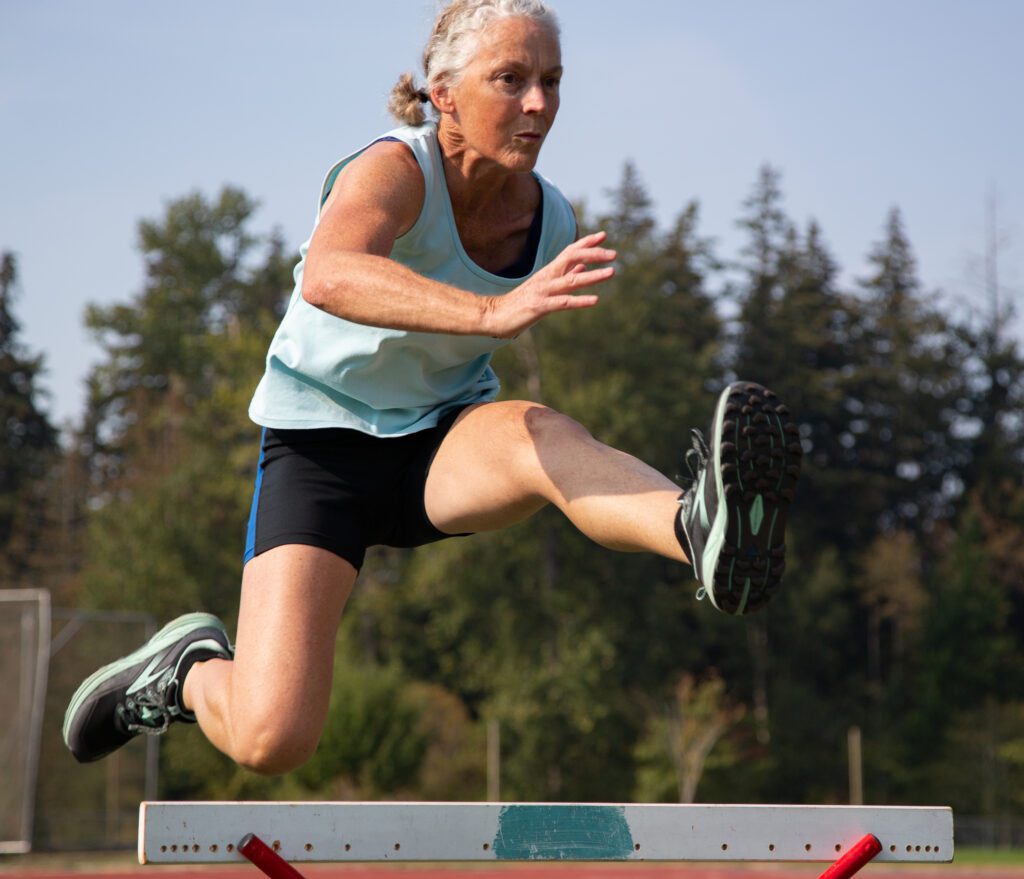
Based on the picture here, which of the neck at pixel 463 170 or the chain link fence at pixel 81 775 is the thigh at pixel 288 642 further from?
the chain link fence at pixel 81 775

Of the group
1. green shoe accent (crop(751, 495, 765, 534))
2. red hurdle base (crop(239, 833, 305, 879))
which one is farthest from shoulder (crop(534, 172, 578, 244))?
red hurdle base (crop(239, 833, 305, 879))

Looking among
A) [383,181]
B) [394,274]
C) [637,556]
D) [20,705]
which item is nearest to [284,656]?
[394,274]

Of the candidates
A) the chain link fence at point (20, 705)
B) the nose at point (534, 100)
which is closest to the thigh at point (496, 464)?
the nose at point (534, 100)

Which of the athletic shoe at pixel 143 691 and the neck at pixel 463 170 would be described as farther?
the athletic shoe at pixel 143 691

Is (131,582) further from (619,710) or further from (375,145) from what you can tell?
(375,145)

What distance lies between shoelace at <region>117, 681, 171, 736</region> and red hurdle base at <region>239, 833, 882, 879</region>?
1306 mm

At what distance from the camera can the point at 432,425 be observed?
13.7ft

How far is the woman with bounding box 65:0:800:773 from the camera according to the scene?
323cm

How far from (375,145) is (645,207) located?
47129 millimetres

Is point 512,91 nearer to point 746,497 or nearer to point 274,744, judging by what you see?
point 746,497

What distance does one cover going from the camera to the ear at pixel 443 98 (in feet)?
12.9

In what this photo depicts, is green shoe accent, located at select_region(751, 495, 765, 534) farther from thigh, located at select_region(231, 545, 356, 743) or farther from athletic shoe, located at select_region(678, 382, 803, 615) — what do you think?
thigh, located at select_region(231, 545, 356, 743)

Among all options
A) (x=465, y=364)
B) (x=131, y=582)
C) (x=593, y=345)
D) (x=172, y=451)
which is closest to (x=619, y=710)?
(x=593, y=345)

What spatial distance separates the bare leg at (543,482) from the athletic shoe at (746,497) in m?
0.21
